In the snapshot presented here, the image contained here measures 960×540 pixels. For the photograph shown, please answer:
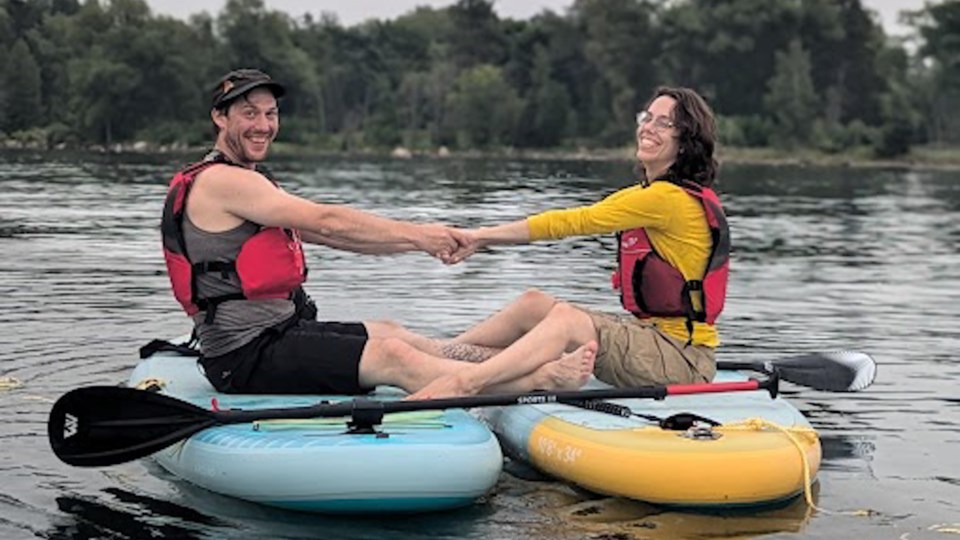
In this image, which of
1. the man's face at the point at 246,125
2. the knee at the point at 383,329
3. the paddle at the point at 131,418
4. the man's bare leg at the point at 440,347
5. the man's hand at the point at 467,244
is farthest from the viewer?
the man's hand at the point at 467,244

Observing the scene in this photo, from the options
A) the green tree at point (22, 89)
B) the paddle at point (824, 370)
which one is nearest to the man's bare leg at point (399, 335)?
the paddle at point (824, 370)

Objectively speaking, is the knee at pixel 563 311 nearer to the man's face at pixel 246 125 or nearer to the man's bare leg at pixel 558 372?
the man's bare leg at pixel 558 372

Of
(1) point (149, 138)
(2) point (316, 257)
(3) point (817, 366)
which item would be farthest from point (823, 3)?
→ (3) point (817, 366)

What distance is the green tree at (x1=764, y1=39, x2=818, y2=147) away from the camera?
8731cm

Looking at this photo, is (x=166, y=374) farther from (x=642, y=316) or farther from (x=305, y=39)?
(x=305, y=39)

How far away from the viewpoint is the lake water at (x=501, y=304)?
5.64m

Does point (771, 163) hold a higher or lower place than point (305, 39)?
lower

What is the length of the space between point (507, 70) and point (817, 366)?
9441cm

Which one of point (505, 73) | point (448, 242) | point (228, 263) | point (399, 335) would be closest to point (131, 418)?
point (228, 263)

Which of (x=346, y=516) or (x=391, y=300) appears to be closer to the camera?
(x=346, y=516)

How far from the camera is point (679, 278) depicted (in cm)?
648

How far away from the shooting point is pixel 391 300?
1262cm

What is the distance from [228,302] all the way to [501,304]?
6552mm

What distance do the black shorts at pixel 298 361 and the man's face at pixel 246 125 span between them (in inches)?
31.0
